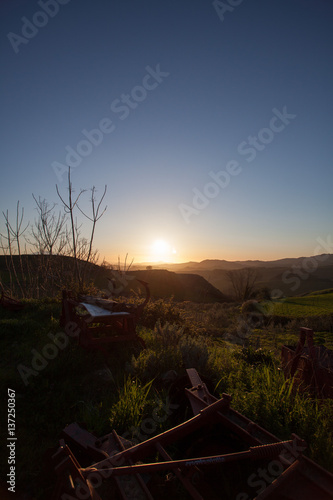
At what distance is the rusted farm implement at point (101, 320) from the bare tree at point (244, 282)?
58.1ft

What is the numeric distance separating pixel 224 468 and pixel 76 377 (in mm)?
3251

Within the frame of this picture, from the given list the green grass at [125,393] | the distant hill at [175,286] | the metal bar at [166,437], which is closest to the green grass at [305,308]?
the green grass at [125,393]

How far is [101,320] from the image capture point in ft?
17.8

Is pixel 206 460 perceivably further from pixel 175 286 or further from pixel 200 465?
pixel 175 286

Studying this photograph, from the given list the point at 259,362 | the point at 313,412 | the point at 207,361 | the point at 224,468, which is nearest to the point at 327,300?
the point at 259,362

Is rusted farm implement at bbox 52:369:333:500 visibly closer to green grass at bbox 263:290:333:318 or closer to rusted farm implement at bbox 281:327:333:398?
rusted farm implement at bbox 281:327:333:398

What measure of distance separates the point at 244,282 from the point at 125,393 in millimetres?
Answer: 22177

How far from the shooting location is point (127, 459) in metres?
2.32

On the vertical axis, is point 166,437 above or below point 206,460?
below

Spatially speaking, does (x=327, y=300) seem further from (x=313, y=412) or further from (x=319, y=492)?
(x=319, y=492)

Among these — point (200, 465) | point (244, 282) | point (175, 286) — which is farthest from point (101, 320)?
point (175, 286)

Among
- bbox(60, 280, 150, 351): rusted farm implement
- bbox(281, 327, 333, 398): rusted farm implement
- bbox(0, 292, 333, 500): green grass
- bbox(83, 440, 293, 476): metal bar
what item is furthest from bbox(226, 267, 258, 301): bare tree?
bbox(83, 440, 293, 476): metal bar

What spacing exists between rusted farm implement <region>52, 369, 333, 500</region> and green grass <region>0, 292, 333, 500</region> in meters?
0.54

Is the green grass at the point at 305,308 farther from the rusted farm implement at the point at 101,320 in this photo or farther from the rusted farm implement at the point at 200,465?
the rusted farm implement at the point at 200,465
